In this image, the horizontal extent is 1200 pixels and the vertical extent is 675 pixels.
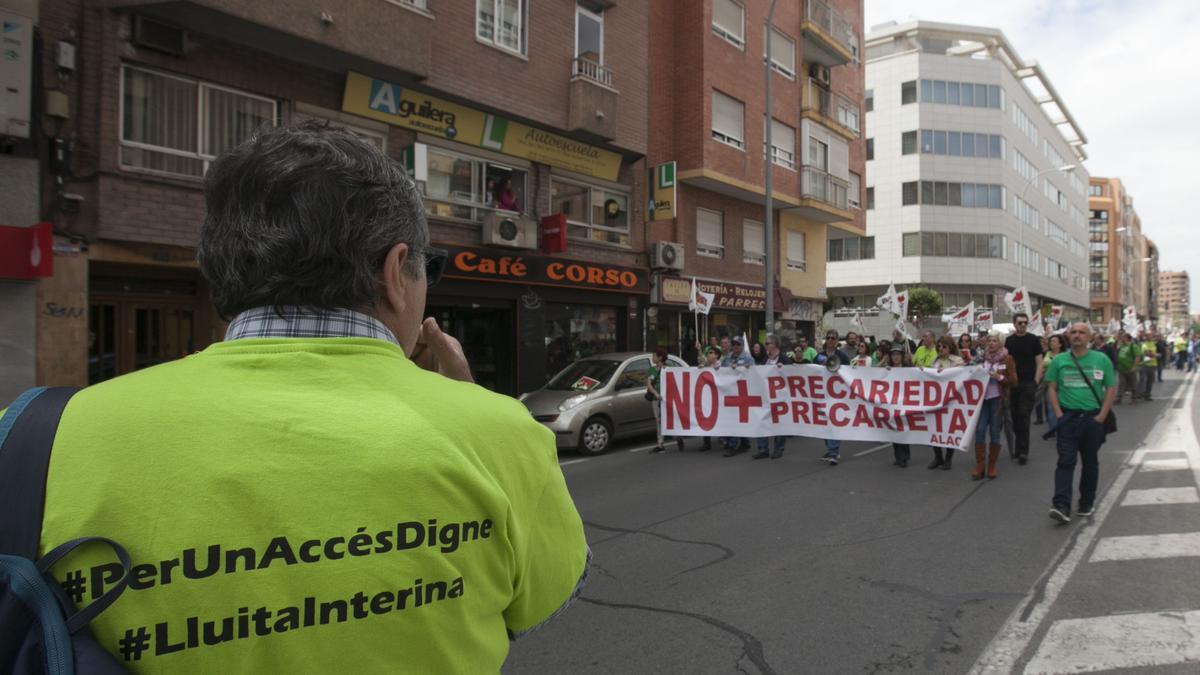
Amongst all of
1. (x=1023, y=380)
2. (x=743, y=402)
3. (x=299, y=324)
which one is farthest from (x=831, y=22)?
(x=299, y=324)

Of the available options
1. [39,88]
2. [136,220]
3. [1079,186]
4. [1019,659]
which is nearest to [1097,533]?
[1019,659]

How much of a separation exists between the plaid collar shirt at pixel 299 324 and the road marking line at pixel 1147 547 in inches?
244

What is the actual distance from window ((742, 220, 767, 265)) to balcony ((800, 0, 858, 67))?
7.02m

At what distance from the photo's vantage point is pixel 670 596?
4.84m

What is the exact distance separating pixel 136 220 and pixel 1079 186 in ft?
282

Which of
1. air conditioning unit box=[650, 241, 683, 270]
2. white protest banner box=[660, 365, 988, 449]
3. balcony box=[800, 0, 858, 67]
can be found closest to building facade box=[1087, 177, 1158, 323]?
balcony box=[800, 0, 858, 67]

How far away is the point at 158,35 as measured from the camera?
1105 cm

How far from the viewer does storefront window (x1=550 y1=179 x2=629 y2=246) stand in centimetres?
1816

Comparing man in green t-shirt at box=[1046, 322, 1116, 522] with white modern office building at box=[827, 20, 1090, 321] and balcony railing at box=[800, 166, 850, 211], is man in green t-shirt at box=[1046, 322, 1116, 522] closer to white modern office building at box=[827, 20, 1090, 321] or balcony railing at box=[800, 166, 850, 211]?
balcony railing at box=[800, 166, 850, 211]

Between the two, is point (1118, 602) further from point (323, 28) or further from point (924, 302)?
point (924, 302)

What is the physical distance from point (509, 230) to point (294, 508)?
15.3 m

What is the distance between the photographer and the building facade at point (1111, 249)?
94.4 metres

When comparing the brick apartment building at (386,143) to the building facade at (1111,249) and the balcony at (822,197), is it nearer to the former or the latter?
the balcony at (822,197)

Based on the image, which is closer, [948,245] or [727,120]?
[727,120]
